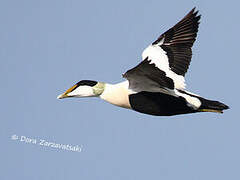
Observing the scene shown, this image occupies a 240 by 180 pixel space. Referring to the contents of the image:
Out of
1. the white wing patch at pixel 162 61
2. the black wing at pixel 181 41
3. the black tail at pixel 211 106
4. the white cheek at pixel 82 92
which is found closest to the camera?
the black tail at pixel 211 106

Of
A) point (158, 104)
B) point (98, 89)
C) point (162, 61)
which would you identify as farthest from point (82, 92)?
point (162, 61)

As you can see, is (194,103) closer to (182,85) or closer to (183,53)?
(182,85)

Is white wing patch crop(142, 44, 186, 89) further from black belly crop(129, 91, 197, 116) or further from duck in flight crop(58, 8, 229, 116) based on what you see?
black belly crop(129, 91, 197, 116)

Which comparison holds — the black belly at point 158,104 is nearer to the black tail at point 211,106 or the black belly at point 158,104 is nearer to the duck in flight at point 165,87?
the duck in flight at point 165,87

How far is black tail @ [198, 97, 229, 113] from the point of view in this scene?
9.77 m

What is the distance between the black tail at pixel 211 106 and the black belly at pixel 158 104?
0.21m

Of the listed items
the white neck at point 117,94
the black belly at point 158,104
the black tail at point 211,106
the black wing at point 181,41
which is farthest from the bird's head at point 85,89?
the black tail at point 211,106

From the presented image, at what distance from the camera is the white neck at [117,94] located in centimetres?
991

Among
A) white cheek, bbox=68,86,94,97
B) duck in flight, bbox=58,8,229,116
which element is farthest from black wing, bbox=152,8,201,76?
white cheek, bbox=68,86,94,97

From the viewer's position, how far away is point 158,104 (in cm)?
972

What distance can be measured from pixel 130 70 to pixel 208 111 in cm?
227

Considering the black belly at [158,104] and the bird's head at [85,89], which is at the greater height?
the bird's head at [85,89]

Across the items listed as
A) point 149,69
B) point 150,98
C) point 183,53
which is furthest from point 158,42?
point 149,69

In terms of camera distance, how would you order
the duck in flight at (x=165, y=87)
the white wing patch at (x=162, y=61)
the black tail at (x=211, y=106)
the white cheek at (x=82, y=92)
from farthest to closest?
1. the white cheek at (x=82, y=92)
2. the white wing patch at (x=162, y=61)
3. the black tail at (x=211, y=106)
4. the duck in flight at (x=165, y=87)
